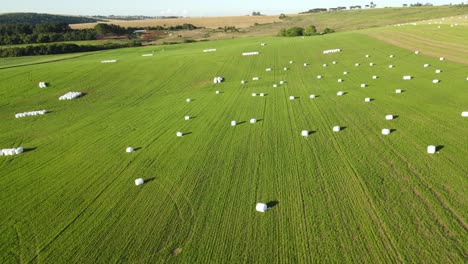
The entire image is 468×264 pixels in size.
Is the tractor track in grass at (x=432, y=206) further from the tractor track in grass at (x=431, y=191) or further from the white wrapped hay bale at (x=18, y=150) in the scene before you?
the white wrapped hay bale at (x=18, y=150)

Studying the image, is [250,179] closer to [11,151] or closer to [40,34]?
[11,151]

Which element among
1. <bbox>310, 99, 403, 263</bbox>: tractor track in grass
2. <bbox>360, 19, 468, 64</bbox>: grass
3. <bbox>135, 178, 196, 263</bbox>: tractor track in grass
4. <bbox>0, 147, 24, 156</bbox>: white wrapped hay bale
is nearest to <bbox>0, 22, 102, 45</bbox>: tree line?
<bbox>0, 147, 24, 156</bbox>: white wrapped hay bale

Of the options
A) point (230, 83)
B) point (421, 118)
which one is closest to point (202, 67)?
point (230, 83)

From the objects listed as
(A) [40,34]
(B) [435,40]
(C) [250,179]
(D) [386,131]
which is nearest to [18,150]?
(C) [250,179]

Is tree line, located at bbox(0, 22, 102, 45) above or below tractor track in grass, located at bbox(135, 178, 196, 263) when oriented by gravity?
above

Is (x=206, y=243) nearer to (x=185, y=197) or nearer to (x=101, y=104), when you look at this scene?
(x=185, y=197)

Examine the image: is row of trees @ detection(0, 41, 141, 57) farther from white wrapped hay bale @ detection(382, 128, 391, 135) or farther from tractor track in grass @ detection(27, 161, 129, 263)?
white wrapped hay bale @ detection(382, 128, 391, 135)

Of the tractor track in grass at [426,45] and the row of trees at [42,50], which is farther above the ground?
the row of trees at [42,50]

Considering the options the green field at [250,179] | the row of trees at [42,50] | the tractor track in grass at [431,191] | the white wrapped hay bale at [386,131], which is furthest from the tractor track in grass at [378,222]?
the row of trees at [42,50]
